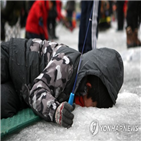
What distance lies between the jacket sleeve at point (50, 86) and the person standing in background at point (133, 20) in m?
2.20

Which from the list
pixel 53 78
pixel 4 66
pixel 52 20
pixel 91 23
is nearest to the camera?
pixel 53 78

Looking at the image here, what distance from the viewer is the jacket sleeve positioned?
1348 mm

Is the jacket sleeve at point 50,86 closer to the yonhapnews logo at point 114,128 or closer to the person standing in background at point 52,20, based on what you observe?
the yonhapnews logo at point 114,128

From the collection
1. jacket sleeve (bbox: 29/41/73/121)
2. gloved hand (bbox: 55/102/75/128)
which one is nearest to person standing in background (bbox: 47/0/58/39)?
jacket sleeve (bbox: 29/41/73/121)

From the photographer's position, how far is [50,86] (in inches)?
56.2

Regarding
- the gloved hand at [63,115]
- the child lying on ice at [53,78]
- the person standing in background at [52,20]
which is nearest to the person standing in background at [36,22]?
the person standing in background at [52,20]

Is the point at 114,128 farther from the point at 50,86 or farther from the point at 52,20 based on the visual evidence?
the point at 52,20

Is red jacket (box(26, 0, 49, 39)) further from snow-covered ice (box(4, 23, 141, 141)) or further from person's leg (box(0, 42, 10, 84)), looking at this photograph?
snow-covered ice (box(4, 23, 141, 141))

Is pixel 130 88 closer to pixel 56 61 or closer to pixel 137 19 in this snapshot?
pixel 56 61

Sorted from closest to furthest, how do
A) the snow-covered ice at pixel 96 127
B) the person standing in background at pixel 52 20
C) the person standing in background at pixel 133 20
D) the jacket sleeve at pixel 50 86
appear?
the snow-covered ice at pixel 96 127 → the jacket sleeve at pixel 50 86 → the person standing in background at pixel 133 20 → the person standing in background at pixel 52 20

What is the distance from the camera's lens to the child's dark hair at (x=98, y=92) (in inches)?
58.5

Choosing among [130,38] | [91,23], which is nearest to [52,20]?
[130,38]

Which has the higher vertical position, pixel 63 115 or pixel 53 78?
pixel 53 78

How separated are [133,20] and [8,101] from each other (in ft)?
8.06
